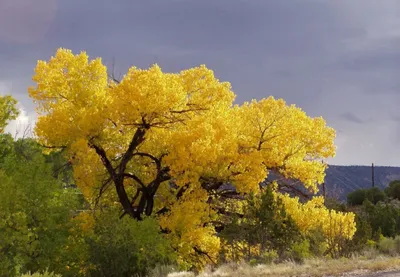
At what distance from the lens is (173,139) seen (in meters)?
30.7

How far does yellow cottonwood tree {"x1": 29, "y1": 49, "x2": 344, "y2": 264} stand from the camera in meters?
29.9

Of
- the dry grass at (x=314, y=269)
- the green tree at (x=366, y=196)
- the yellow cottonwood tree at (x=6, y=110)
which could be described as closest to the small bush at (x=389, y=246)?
the dry grass at (x=314, y=269)

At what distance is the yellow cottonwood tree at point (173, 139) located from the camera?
29875 millimetres

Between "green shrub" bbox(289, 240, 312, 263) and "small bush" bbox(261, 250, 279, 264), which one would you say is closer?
"small bush" bbox(261, 250, 279, 264)

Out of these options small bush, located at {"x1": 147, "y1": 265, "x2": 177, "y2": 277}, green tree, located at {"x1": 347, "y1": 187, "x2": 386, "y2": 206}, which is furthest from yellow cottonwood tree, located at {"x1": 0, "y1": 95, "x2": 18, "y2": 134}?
green tree, located at {"x1": 347, "y1": 187, "x2": 386, "y2": 206}

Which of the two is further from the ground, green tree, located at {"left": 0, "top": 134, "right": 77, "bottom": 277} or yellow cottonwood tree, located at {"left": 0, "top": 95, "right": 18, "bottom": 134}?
yellow cottonwood tree, located at {"left": 0, "top": 95, "right": 18, "bottom": 134}

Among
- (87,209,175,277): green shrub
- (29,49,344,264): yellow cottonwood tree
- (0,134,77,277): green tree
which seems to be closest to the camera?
(87,209,175,277): green shrub

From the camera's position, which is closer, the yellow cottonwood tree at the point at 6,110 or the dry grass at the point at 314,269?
the dry grass at the point at 314,269

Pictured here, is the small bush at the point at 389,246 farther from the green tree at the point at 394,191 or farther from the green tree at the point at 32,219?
the green tree at the point at 394,191

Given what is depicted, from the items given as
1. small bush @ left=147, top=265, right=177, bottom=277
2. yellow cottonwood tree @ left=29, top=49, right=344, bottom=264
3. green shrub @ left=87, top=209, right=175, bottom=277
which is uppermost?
yellow cottonwood tree @ left=29, top=49, right=344, bottom=264

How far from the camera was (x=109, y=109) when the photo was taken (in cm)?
3081

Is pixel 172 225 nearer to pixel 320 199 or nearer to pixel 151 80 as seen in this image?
pixel 151 80

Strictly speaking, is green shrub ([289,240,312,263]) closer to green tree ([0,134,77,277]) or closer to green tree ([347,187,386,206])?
green tree ([0,134,77,277])

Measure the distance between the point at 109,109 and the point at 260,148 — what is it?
30.3 feet
